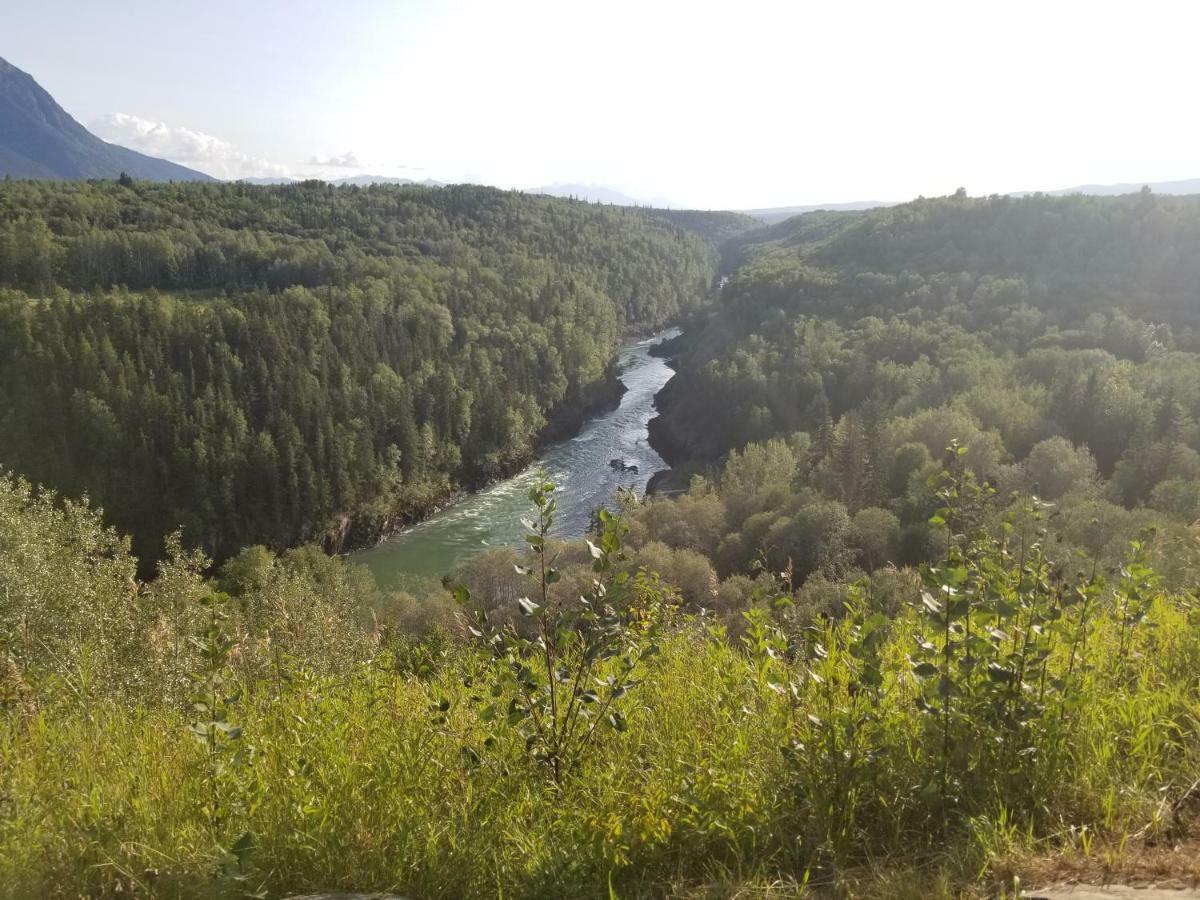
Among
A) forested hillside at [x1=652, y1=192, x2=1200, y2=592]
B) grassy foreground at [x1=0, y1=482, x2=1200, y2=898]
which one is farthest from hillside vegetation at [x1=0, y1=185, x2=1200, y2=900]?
forested hillside at [x1=652, y1=192, x2=1200, y2=592]

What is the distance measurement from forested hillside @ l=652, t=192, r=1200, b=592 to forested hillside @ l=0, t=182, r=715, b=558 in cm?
1703

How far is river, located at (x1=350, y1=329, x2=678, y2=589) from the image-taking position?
41.2m

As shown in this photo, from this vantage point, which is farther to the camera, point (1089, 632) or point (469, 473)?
point (469, 473)

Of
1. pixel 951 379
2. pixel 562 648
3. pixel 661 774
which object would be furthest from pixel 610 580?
pixel 951 379

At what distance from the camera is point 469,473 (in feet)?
180

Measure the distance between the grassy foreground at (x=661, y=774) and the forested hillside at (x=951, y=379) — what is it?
17.0ft

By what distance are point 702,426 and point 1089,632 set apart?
49.8m

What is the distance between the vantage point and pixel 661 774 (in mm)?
3092

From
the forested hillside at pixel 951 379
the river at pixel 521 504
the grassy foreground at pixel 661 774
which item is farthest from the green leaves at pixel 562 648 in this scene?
the river at pixel 521 504

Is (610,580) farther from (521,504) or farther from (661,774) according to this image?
(521,504)

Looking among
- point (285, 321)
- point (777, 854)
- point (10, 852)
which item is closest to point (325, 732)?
point (10, 852)

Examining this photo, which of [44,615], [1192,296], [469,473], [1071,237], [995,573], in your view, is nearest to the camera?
[995,573]

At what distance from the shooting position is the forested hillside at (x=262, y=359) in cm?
4456

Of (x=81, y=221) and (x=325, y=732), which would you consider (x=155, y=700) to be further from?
(x=81, y=221)
